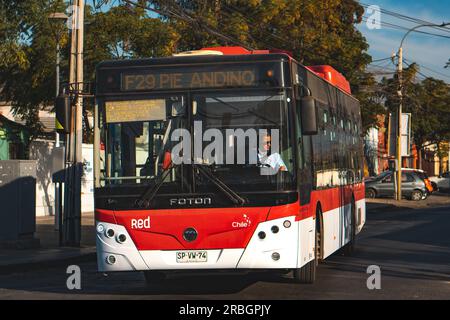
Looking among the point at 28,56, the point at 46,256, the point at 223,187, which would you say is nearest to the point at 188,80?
the point at 223,187

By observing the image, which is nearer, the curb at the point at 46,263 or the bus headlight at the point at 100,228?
the bus headlight at the point at 100,228

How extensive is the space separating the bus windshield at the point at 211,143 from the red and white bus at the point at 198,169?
12 millimetres

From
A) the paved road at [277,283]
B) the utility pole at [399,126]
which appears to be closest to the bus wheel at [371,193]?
the utility pole at [399,126]

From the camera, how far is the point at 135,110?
34.8ft

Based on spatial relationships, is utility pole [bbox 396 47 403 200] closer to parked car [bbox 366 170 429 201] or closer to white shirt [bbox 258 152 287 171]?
parked car [bbox 366 170 429 201]

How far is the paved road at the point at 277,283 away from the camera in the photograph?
1099cm

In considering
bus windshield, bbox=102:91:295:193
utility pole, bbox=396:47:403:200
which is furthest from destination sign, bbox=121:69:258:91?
utility pole, bbox=396:47:403:200

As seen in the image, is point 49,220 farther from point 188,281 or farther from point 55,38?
point 188,281

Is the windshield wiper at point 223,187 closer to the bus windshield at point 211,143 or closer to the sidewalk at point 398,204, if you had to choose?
the bus windshield at point 211,143

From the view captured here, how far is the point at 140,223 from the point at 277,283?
268 cm

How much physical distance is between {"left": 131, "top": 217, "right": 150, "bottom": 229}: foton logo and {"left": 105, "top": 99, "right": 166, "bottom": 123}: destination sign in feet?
4.14

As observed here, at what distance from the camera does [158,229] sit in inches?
408

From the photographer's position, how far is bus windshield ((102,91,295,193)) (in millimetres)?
10328

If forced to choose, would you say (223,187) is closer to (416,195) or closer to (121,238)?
(121,238)
